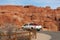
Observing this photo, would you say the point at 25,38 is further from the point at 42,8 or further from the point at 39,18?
the point at 42,8

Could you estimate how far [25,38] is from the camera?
24.4m

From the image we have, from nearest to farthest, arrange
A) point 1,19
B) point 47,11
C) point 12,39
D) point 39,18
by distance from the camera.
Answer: point 12,39 < point 1,19 < point 39,18 < point 47,11

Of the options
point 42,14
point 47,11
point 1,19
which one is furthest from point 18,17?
point 47,11

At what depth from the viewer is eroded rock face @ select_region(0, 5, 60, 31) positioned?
81188 mm

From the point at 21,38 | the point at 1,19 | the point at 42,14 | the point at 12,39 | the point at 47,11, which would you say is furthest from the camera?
the point at 47,11

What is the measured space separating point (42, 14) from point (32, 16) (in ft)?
23.0

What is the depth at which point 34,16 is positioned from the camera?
9406cm

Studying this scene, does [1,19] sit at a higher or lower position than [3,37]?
lower

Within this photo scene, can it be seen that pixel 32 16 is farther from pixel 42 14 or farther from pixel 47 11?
pixel 47 11

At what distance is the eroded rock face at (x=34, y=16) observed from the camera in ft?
266

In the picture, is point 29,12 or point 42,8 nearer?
point 29,12

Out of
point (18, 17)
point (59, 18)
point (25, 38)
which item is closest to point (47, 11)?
point (59, 18)

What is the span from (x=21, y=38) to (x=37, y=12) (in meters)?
79.3

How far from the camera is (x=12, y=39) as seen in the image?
841 inches
